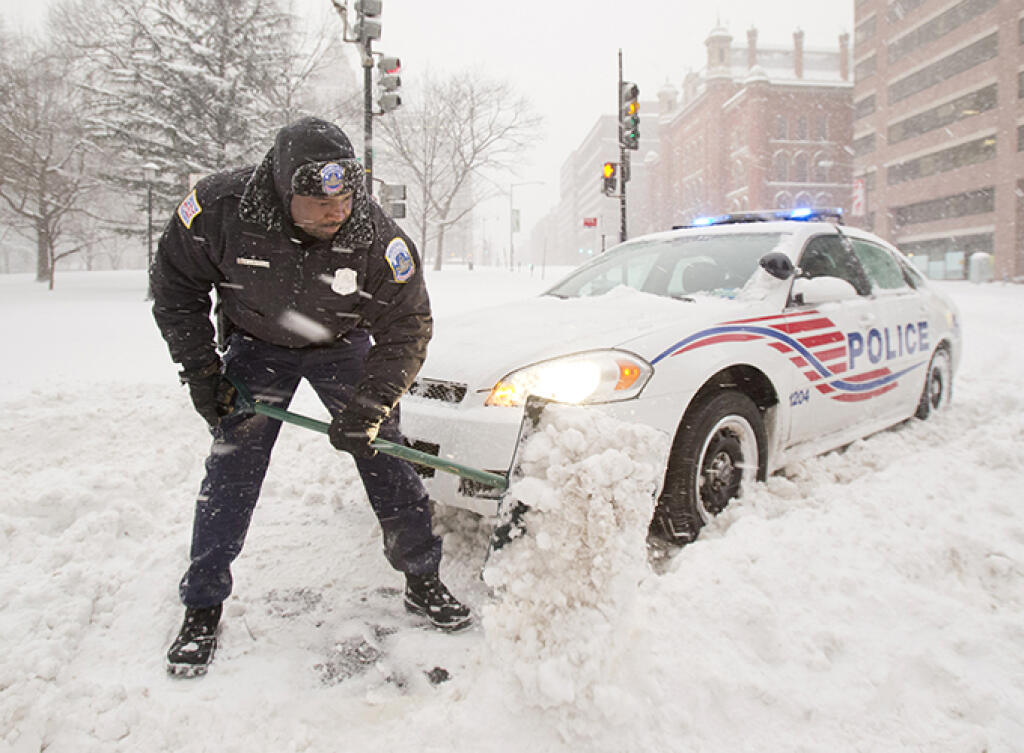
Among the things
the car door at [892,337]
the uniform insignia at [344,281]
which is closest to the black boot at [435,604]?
the uniform insignia at [344,281]

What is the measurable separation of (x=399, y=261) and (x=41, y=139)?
2852cm

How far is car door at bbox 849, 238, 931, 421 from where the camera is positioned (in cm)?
404

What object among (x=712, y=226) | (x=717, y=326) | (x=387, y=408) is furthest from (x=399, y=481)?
(x=712, y=226)

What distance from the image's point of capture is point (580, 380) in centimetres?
256

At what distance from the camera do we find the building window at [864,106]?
153 ft

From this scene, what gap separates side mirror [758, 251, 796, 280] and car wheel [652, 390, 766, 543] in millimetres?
724

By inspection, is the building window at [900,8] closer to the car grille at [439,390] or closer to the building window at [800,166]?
the building window at [800,166]

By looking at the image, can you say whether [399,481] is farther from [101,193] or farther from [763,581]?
[101,193]

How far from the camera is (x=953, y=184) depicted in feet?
124

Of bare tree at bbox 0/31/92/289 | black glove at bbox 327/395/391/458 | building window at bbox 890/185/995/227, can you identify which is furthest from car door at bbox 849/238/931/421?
building window at bbox 890/185/995/227

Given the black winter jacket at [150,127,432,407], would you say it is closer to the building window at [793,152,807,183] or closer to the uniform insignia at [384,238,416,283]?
the uniform insignia at [384,238,416,283]

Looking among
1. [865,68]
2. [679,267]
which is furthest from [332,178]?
[865,68]

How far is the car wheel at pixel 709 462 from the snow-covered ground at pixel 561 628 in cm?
10

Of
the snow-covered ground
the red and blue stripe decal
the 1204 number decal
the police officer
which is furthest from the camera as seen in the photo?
the 1204 number decal
